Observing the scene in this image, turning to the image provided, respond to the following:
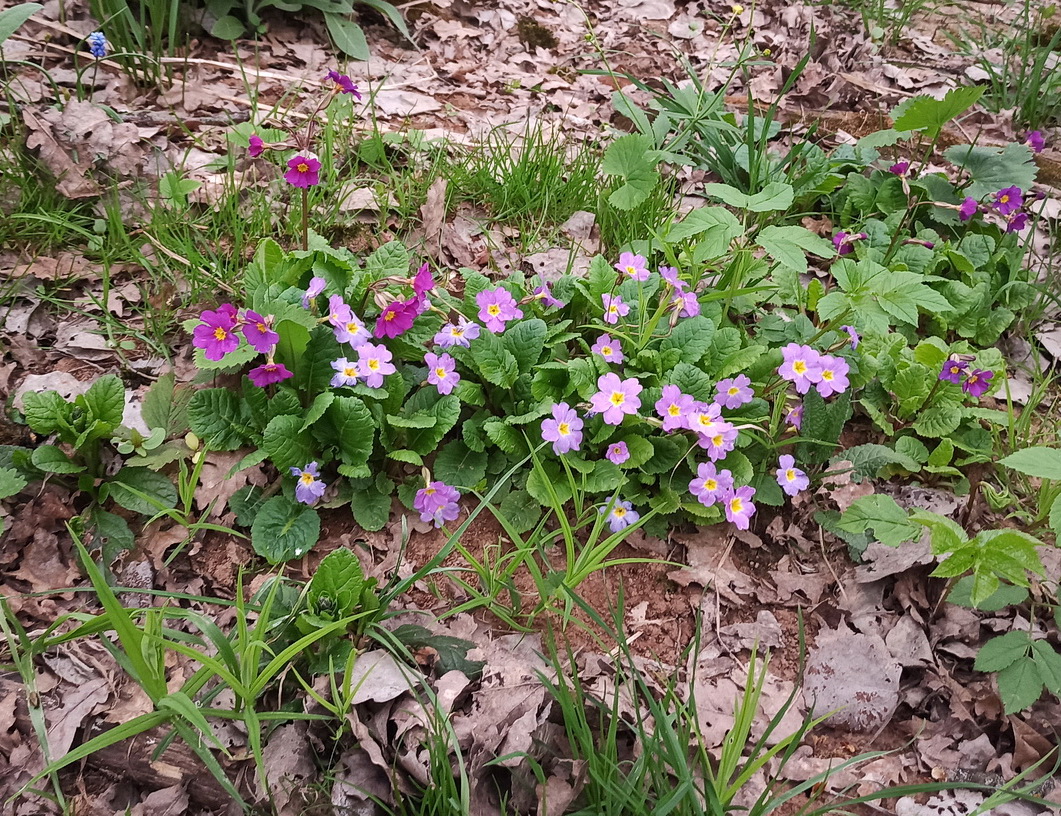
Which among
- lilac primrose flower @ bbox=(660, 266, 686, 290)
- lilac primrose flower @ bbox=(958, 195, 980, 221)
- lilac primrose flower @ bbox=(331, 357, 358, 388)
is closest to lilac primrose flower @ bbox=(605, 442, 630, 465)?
lilac primrose flower @ bbox=(660, 266, 686, 290)

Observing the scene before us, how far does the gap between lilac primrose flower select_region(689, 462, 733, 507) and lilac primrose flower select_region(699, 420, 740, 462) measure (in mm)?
39

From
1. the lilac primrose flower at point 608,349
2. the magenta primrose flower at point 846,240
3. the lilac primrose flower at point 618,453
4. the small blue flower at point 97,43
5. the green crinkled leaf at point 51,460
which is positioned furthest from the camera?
the small blue flower at point 97,43

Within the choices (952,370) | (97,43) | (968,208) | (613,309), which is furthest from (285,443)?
(968,208)

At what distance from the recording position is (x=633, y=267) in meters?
2.38

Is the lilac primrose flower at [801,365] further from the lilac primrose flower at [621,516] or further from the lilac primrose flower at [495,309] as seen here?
the lilac primrose flower at [495,309]

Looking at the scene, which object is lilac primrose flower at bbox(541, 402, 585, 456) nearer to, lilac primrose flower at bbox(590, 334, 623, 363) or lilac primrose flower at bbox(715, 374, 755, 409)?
lilac primrose flower at bbox(590, 334, 623, 363)

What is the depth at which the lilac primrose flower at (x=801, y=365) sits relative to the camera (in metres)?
2.06

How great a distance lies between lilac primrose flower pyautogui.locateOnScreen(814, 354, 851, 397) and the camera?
205 cm

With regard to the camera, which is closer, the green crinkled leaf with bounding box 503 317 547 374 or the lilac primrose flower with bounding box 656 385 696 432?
the lilac primrose flower with bounding box 656 385 696 432

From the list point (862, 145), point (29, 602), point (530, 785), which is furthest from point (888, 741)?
point (862, 145)

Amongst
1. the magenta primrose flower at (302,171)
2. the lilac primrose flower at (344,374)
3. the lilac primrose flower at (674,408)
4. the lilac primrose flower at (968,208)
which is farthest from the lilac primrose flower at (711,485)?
the lilac primrose flower at (968,208)

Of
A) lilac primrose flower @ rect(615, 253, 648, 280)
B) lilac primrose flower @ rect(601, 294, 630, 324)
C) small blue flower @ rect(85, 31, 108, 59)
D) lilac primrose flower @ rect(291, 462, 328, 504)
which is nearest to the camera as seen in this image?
lilac primrose flower @ rect(291, 462, 328, 504)

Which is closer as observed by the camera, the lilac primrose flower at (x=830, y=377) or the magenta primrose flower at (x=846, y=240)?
the lilac primrose flower at (x=830, y=377)

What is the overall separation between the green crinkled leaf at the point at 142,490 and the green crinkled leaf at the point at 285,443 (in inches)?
10.6
